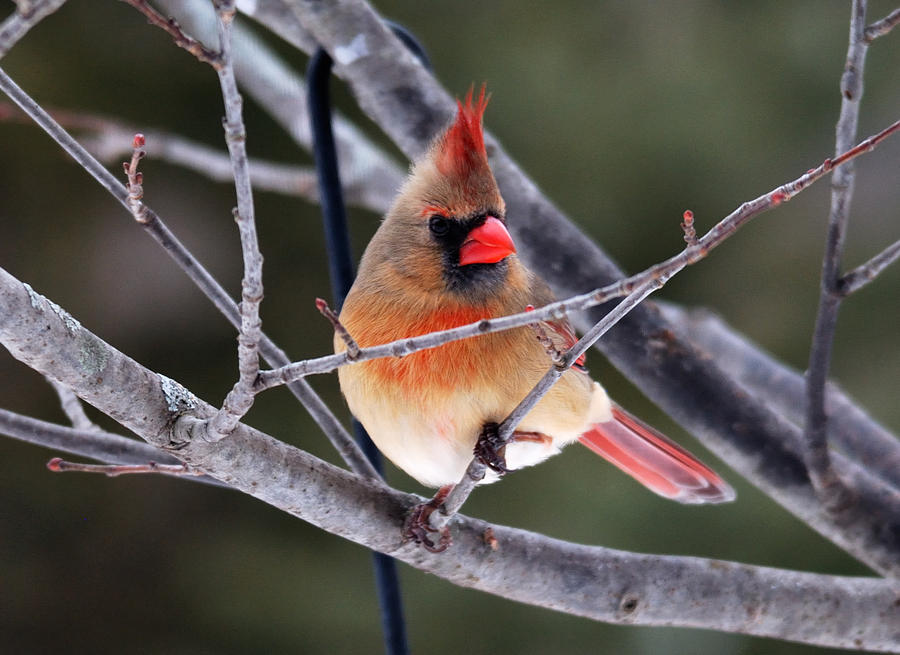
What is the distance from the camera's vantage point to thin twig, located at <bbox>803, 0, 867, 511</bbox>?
3.27 ft

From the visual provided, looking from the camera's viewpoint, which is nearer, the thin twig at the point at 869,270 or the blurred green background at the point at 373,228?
the thin twig at the point at 869,270

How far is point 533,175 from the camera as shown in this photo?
299cm

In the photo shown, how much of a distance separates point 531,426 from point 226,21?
72cm

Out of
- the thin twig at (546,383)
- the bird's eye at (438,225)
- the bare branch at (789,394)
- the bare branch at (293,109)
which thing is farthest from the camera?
the bare branch at (293,109)

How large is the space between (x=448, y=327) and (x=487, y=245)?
0.32 ft

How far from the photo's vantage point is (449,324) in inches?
44.1

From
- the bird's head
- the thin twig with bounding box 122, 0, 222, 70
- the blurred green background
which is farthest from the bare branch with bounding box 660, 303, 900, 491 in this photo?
the thin twig with bounding box 122, 0, 222, 70

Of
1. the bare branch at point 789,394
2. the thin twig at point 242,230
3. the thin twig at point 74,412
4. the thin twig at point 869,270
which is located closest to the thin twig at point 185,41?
the thin twig at point 242,230

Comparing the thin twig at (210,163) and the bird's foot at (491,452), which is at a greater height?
the thin twig at (210,163)

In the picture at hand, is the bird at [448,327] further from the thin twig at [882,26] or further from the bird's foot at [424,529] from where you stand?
the thin twig at [882,26]

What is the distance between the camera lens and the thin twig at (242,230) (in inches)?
21.9

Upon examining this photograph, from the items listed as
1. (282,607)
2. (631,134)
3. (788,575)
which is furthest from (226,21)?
(631,134)

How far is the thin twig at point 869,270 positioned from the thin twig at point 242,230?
2.11 feet

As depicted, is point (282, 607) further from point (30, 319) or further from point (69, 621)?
point (30, 319)
